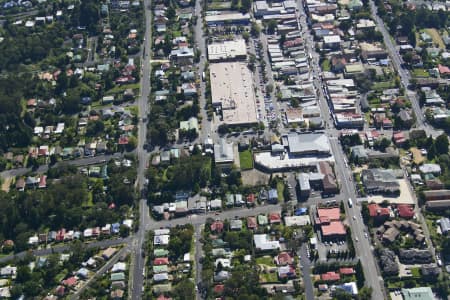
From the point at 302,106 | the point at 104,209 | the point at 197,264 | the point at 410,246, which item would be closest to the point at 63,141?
the point at 104,209

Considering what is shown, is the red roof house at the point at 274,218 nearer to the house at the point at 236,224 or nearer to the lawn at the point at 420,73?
the house at the point at 236,224

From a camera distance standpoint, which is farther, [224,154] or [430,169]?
[224,154]

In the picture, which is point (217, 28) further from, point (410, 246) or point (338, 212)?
point (410, 246)

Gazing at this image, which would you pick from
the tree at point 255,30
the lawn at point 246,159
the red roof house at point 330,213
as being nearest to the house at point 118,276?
the lawn at point 246,159

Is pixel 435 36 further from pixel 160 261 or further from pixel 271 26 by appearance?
pixel 160 261

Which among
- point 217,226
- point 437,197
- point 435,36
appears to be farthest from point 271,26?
point 217,226
